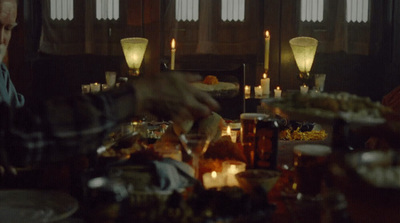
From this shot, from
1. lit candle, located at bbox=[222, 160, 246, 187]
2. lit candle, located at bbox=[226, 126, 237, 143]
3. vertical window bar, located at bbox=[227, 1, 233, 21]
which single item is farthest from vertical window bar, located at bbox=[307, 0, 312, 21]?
lit candle, located at bbox=[222, 160, 246, 187]

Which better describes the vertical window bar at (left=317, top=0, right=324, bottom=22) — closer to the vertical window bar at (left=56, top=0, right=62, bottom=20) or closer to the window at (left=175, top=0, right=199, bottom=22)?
the window at (left=175, top=0, right=199, bottom=22)

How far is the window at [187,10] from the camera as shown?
6668 millimetres

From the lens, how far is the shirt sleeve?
1396 mm

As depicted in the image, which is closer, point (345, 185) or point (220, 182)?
point (345, 185)

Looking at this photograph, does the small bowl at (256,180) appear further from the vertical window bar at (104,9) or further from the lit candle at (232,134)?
the vertical window bar at (104,9)

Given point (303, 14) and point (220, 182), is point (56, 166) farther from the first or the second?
point (303, 14)

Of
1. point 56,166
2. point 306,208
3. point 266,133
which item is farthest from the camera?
point 266,133

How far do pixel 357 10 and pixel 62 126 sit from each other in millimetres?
5941

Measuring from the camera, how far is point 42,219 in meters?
1.42

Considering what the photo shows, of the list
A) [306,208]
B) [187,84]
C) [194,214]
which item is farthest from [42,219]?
[306,208]

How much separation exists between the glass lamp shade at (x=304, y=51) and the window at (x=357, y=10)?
2.81 ft

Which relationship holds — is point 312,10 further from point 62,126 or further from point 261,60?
point 62,126

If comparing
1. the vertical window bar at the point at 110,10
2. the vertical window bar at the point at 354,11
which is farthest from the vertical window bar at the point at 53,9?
the vertical window bar at the point at 354,11

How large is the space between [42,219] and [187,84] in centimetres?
62
